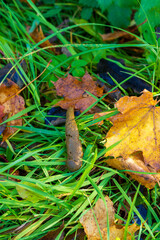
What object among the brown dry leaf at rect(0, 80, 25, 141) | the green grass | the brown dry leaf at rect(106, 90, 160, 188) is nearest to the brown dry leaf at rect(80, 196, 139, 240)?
the green grass

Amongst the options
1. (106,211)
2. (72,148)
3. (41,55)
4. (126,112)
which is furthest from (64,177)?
(41,55)

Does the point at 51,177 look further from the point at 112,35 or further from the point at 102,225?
the point at 112,35

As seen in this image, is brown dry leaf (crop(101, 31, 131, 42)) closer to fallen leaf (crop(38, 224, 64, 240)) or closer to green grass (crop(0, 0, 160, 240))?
green grass (crop(0, 0, 160, 240))

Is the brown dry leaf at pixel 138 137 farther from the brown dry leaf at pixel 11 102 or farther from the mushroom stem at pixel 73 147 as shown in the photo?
the brown dry leaf at pixel 11 102

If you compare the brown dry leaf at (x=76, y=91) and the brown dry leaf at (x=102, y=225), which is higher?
the brown dry leaf at (x=76, y=91)

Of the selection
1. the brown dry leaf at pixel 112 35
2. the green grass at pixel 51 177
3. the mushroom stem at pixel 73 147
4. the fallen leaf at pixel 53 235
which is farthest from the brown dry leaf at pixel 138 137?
the brown dry leaf at pixel 112 35

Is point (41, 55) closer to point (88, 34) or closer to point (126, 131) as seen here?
point (88, 34)
